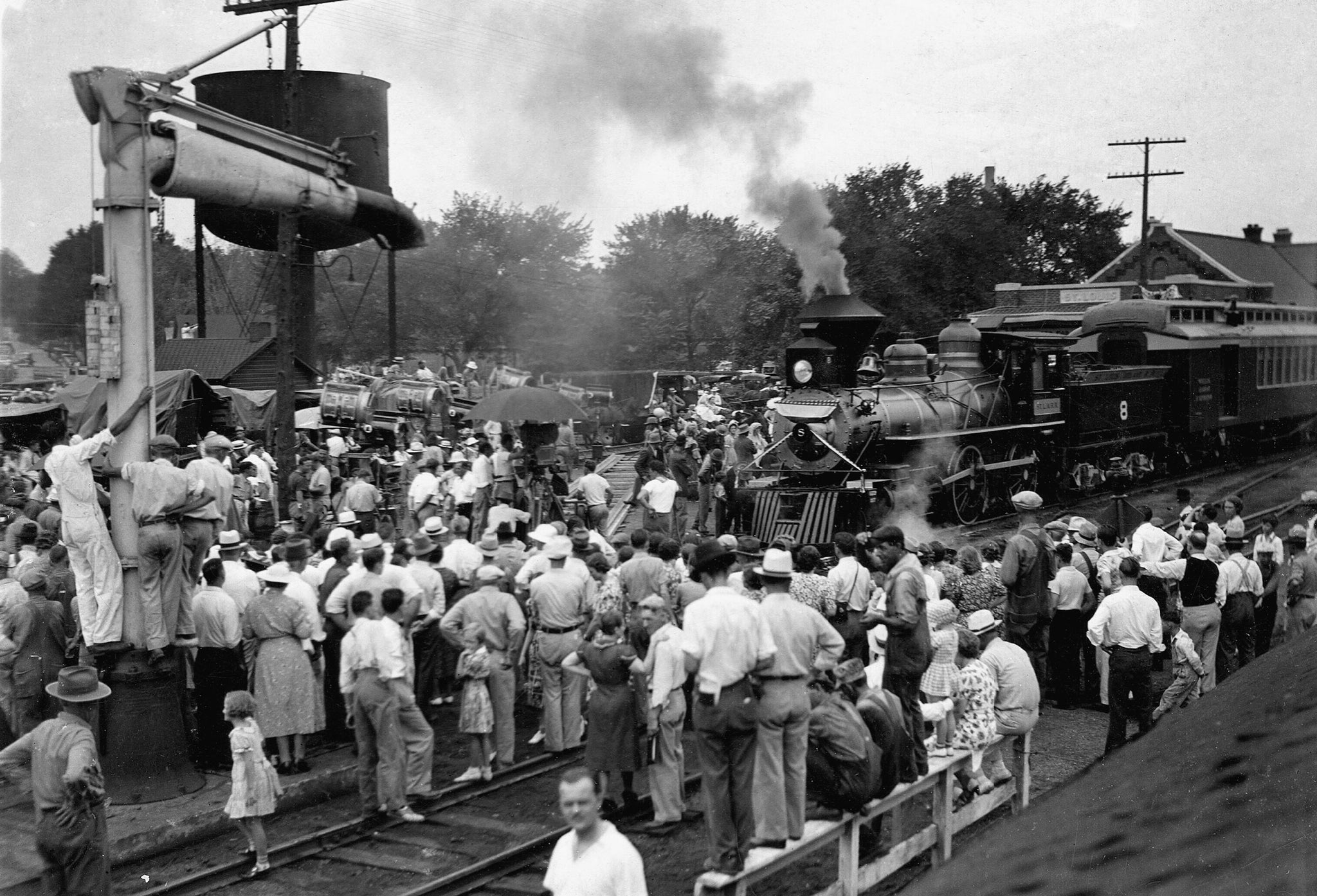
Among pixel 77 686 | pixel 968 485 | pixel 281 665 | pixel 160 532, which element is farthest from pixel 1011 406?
pixel 77 686

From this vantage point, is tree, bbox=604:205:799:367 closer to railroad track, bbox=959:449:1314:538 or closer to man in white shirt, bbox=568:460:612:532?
railroad track, bbox=959:449:1314:538

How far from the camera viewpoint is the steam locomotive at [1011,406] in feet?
59.2

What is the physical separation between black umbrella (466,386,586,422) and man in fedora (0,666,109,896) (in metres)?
9.44

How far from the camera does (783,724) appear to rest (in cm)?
668

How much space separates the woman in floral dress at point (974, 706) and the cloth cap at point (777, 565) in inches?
73.2

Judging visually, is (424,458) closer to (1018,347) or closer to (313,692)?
(313,692)

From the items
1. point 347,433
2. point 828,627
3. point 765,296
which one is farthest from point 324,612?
point 765,296

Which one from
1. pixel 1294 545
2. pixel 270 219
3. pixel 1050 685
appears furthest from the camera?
pixel 270 219

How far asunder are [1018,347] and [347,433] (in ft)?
47.5

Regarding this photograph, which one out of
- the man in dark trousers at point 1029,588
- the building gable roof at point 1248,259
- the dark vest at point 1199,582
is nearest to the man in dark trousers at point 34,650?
the man in dark trousers at point 1029,588

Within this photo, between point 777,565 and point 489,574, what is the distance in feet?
10.6

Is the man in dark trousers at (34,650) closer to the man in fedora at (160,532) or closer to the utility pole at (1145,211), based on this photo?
the man in fedora at (160,532)

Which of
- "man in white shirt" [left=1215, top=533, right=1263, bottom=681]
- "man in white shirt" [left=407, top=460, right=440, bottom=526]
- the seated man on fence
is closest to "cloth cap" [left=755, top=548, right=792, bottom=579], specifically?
the seated man on fence

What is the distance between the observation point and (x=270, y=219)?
26938 mm
